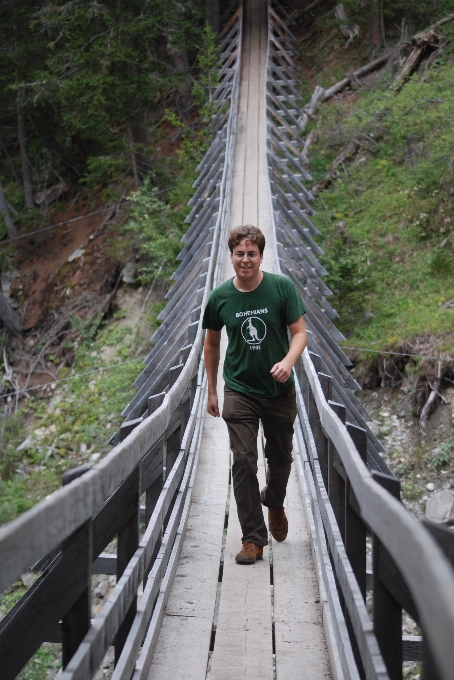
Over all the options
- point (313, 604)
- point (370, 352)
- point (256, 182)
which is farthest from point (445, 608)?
point (256, 182)

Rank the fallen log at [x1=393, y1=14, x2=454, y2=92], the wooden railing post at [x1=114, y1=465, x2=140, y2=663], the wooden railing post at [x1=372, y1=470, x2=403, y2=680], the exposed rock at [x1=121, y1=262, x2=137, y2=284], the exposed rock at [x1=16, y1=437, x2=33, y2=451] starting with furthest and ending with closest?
the fallen log at [x1=393, y1=14, x2=454, y2=92]
the exposed rock at [x1=121, y1=262, x2=137, y2=284]
the exposed rock at [x1=16, y1=437, x2=33, y2=451]
the wooden railing post at [x1=114, y1=465, x2=140, y2=663]
the wooden railing post at [x1=372, y1=470, x2=403, y2=680]

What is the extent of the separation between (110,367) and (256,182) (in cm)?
462

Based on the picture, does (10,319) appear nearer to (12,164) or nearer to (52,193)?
(52,193)

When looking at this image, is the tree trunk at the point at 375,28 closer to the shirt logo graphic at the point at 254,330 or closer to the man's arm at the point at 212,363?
the man's arm at the point at 212,363

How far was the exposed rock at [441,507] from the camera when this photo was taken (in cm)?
905

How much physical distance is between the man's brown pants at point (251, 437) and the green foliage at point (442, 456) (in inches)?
225

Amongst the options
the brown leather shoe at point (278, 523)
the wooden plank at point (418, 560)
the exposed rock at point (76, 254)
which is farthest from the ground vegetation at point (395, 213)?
the wooden plank at point (418, 560)

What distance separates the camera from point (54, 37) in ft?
68.9

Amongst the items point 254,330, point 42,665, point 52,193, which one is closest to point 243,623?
point 254,330

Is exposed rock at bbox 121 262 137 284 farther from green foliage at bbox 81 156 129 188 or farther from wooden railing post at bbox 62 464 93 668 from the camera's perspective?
wooden railing post at bbox 62 464 93 668

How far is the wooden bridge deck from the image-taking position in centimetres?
355

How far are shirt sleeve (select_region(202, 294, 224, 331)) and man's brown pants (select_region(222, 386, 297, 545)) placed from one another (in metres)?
0.37

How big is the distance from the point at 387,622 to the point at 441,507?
703 centimetres

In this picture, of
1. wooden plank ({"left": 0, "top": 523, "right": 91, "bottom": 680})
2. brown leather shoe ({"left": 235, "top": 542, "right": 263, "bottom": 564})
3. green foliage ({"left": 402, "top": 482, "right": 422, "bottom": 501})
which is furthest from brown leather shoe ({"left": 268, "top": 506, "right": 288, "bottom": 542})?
green foliage ({"left": 402, "top": 482, "right": 422, "bottom": 501})
